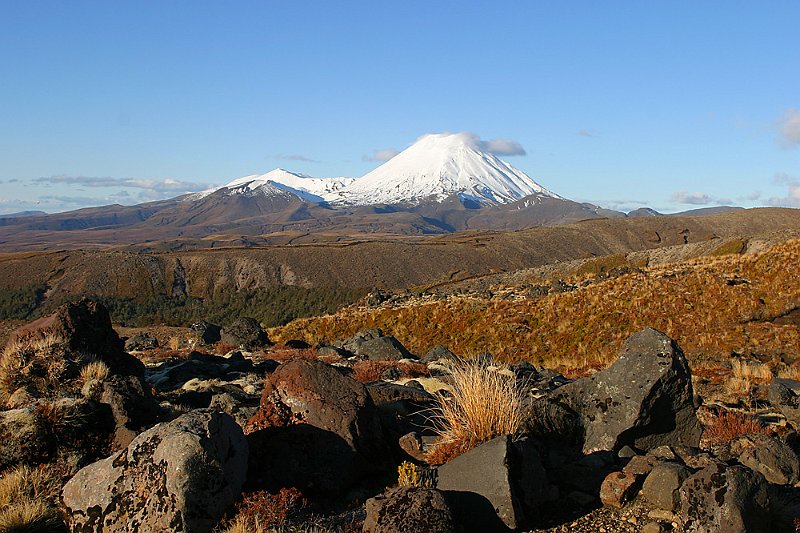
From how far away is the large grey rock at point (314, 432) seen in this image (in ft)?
21.6

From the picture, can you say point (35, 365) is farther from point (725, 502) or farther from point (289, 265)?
point (289, 265)

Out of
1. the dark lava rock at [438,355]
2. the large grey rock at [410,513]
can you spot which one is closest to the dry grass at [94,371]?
the large grey rock at [410,513]

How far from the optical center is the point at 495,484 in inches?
229

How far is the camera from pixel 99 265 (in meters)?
77.9

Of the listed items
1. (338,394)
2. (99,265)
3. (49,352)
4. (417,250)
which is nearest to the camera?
(338,394)

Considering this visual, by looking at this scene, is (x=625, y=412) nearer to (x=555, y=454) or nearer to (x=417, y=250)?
(x=555, y=454)

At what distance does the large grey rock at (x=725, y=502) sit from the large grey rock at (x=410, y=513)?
2.09 m

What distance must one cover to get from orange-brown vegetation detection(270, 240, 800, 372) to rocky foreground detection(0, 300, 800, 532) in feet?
33.0

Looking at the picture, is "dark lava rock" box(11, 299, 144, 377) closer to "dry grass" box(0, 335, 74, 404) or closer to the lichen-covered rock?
"dry grass" box(0, 335, 74, 404)

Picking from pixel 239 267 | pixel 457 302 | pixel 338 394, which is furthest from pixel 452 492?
pixel 239 267

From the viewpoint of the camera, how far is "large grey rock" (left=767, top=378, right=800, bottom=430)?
30.7 ft

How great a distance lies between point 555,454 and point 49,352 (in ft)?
26.1

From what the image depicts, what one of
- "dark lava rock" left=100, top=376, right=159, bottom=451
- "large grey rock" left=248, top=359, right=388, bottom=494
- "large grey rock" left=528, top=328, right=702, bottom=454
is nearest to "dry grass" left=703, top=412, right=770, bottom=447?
"large grey rock" left=528, top=328, right=702, bottom=454

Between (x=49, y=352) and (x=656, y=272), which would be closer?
(x=49, y=352)
